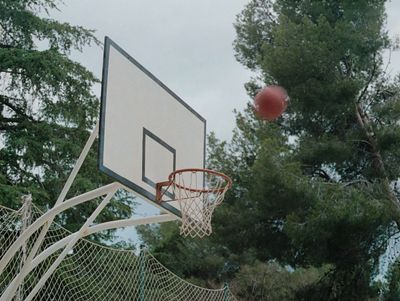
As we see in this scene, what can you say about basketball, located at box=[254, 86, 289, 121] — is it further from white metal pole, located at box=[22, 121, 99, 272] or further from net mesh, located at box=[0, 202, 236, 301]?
net mesh, located at box=[0, 202, 236, 301]

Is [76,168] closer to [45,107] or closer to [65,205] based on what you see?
[65,205]

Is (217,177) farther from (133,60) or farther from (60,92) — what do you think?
(60,92)

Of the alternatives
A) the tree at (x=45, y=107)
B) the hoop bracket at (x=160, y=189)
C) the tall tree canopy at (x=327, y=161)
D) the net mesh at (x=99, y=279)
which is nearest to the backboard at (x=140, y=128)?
the hoop bracket at (x=160, y=189)

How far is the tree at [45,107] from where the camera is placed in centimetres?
1134

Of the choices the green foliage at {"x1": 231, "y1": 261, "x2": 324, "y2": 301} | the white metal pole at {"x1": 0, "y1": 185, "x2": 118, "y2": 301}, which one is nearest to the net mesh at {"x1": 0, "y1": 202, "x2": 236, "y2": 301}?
the white metal pole at {"x1": 0, "y1": 185, "x2": 118, "y2": 301}

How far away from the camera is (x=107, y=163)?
4.15 metres

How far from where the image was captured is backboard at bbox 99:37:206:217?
14.1 ft

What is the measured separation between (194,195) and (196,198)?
2cm

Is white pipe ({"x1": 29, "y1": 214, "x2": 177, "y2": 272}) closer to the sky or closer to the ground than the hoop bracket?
closer to the ground

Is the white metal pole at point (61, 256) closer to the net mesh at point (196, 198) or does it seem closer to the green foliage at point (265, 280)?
the net mesh at point (196, 198)

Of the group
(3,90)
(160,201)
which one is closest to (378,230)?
(3,90)

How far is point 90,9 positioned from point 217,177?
8.18 meters

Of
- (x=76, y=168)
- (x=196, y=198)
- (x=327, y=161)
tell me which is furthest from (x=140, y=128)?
(x=327, y=161)

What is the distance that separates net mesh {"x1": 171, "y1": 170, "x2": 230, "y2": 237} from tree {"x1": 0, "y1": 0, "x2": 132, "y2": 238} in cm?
621
